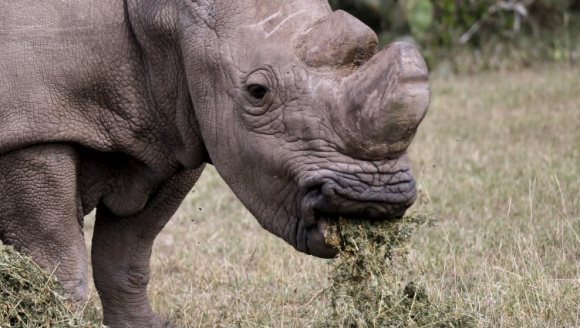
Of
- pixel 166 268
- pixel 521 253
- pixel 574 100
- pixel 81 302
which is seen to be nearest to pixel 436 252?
pixel 521 253

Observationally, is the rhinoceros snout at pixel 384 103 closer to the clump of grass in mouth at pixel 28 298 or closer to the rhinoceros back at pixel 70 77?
the rhinoceros back at pixel 70 77

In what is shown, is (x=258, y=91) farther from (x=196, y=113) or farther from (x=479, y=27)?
(x=479, y=27)

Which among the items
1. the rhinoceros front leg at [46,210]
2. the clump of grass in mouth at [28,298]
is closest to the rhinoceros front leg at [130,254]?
the rhinoceros front leg at [46,210]

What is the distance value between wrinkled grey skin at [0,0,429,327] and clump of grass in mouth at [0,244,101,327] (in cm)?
20

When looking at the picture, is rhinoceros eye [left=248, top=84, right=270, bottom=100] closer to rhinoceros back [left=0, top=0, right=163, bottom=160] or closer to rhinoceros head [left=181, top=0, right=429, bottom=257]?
rhinoceros head [left=181, top=0, right=429, bottom=257]

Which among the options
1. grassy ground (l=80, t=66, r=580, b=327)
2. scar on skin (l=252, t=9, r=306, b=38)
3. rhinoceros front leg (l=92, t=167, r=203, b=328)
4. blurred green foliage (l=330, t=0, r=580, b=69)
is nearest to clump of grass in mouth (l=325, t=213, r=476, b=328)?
grassy ground (l=80, t=66, r=580, b=327)

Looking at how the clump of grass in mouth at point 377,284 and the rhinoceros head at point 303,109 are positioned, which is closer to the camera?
the rhinoceros head at point 303,109

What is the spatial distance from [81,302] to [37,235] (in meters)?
0.42

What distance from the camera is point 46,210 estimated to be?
5.51 meters

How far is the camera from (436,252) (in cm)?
764

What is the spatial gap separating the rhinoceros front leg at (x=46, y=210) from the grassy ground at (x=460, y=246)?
3.67 ft

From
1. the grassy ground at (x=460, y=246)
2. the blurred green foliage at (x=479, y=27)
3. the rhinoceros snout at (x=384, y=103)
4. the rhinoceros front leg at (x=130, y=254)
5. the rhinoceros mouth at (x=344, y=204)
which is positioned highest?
the rhinoceros snout at (x=384, y=103)

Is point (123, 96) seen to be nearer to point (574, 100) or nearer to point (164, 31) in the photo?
point (164, 31)

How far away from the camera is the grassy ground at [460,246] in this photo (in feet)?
20.9
